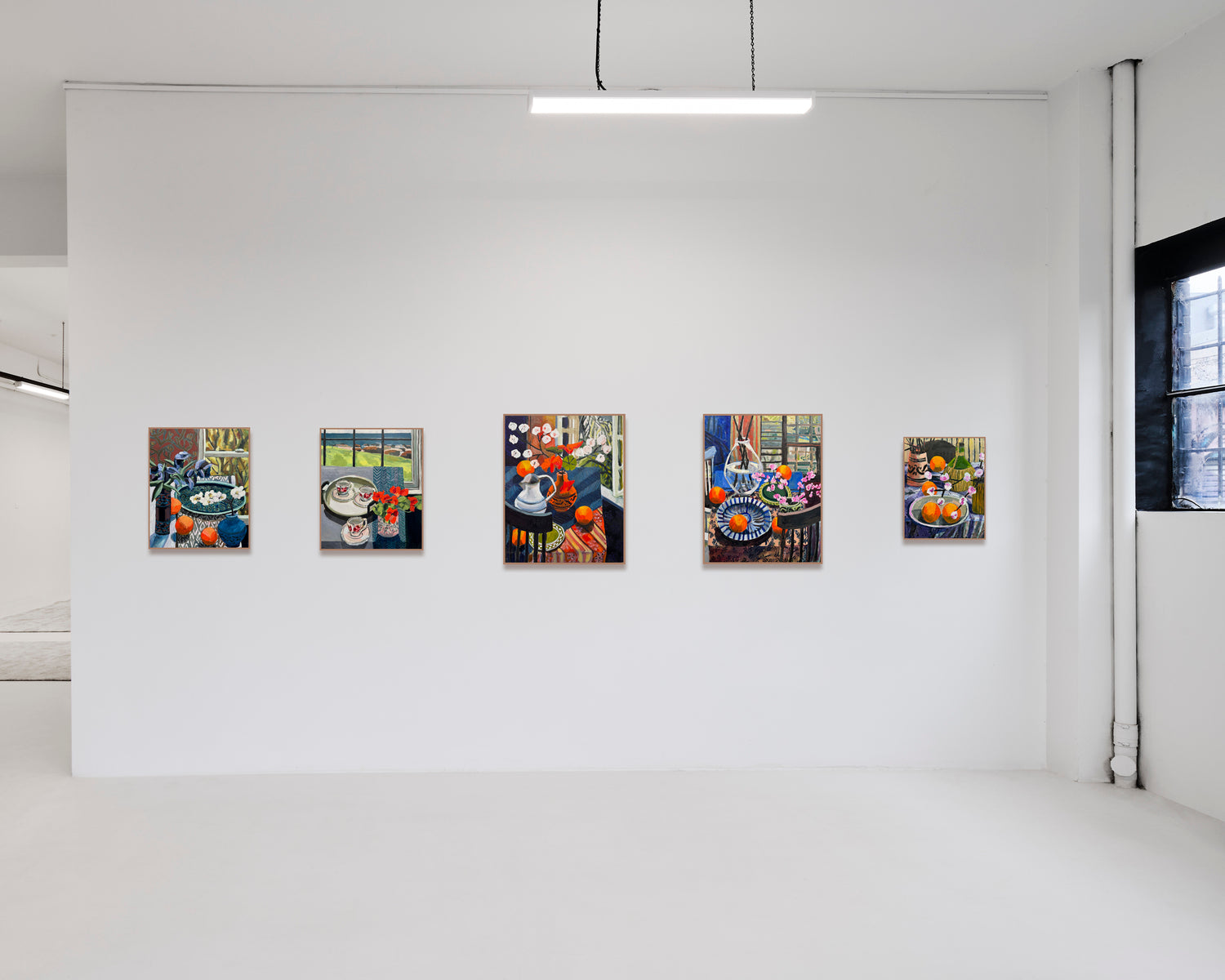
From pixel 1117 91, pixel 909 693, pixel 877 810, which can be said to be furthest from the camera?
pixel 909 693

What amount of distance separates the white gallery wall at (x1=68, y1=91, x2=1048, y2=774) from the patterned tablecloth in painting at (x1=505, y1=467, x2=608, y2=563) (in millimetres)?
109

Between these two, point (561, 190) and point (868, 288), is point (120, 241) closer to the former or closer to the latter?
point (561, 190)

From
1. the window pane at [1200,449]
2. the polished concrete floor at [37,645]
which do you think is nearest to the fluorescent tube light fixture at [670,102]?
the window pane at [1200,449]

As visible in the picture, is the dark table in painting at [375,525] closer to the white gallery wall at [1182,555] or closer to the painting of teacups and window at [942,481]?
the painting of teacups and window at [942,481]

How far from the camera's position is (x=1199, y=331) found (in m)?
3.46

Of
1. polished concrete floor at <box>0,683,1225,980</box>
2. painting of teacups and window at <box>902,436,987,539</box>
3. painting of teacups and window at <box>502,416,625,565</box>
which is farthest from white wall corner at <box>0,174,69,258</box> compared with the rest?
painting of teacups and window at <box>902,436,987,539</box>

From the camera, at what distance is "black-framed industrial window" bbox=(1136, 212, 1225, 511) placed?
11.0ft

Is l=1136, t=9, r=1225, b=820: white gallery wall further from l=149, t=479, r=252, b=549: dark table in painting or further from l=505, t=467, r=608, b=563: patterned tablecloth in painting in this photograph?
l=149, t=479, r=252, b=549: dark table in painting

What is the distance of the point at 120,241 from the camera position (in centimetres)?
375

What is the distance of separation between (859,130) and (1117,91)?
127 centimetres

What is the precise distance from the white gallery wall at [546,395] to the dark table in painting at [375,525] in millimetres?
72

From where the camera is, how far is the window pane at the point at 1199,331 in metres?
3.37

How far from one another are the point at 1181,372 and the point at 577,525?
3.17m

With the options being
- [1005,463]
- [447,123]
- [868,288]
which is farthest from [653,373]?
[1005,463]
